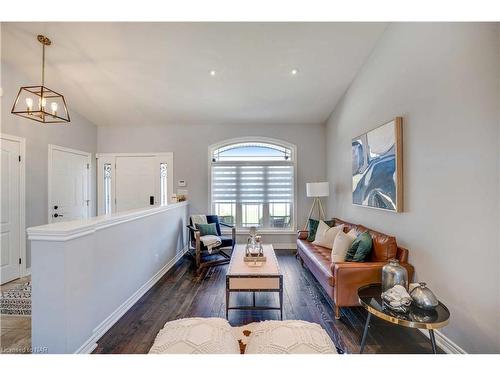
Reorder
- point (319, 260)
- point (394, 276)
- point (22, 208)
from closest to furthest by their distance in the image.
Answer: point (394, 276) < point (319, 260) < point (22, 208)

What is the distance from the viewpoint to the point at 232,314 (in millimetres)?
2609

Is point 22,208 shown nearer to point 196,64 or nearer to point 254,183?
point 196,64

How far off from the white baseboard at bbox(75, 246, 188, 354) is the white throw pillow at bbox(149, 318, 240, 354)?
52.8 inches

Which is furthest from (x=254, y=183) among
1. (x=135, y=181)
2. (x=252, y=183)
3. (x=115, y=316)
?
(x=115, y=316)

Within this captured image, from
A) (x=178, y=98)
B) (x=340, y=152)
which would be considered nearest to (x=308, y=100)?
(x=340, y=152)

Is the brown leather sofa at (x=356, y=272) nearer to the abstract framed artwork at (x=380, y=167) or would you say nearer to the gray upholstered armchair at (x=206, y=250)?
the abstract framed artwork at (x=380, y=167)

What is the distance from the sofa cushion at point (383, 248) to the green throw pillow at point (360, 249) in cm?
10

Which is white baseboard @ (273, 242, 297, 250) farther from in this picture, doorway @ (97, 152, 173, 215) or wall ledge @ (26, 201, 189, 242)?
wall ledge @ (26, 201, 189, 242)

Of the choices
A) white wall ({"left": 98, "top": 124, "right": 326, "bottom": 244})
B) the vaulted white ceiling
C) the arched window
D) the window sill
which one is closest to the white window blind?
the arched window

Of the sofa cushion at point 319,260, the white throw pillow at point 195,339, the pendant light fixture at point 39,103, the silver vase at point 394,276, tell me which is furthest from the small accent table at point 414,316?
the pendant light fixture at point 39,103

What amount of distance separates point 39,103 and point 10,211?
65.9 inches

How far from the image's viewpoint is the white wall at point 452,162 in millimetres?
1645

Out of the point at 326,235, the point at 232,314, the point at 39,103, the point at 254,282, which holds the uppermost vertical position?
the point at 39,103
